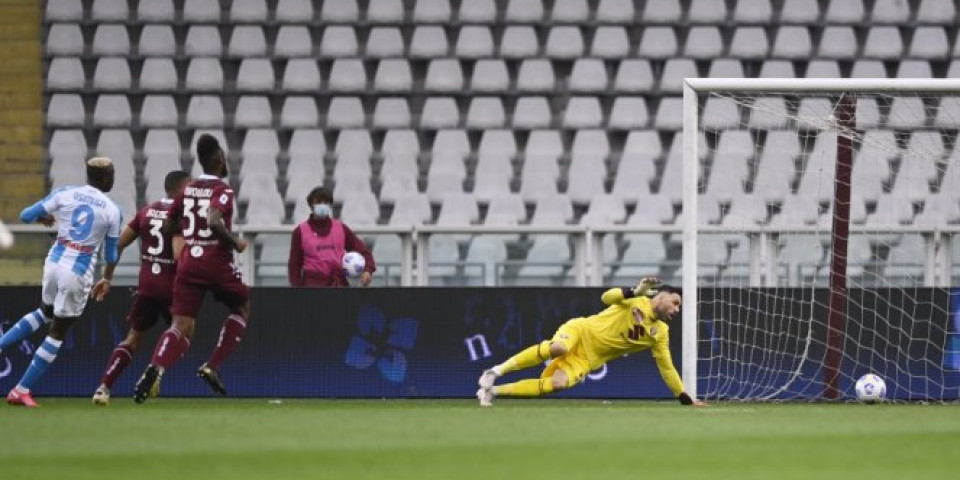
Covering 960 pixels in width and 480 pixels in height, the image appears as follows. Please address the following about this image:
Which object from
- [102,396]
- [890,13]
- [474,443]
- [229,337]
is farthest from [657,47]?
[474,443]

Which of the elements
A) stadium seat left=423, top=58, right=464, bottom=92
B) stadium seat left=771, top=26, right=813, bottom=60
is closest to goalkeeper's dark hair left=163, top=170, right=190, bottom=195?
stadium seat left=423, top=58, right=464, bottom=92

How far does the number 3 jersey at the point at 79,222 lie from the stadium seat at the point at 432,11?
24.1 ft

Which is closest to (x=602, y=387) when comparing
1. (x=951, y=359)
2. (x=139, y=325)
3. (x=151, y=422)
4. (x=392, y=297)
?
(x=392, y=297)

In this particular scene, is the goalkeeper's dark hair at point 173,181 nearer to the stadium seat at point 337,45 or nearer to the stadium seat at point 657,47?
the stadium seat at point 337,45

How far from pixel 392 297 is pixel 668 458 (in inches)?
248

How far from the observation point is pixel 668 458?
6.07 m

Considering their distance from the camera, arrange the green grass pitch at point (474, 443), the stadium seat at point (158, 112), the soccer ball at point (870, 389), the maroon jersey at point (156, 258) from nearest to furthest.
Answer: the green grass pitch at point (474, 443)
the maroon jersey at point (156, 258)
the soccer ball at point (870, 389)
the stadium seat at point (158, 112)

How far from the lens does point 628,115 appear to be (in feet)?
55.1

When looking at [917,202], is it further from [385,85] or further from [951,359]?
[385,85]

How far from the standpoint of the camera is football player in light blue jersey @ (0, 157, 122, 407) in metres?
10.1

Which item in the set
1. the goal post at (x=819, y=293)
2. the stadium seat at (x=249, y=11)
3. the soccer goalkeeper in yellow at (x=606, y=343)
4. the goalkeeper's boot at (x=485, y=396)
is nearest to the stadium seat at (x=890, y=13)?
the goal post at (x=819, y=293)

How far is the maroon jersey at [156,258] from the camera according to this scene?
1067 cm

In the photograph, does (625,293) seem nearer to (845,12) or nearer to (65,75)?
(845,12)

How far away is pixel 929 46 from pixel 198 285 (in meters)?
9.86
